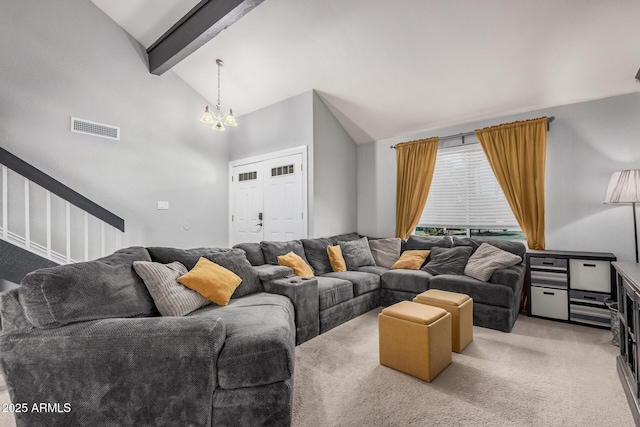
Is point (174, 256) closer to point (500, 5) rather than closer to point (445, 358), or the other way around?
point (445, 358)

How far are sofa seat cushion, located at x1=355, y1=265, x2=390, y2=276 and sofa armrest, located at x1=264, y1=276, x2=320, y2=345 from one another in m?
1.25

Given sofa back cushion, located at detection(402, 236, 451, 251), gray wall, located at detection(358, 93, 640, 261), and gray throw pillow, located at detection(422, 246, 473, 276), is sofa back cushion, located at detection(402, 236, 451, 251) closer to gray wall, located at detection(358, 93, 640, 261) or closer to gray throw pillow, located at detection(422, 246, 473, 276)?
gray throw pillow, located at detection(422, 246, 473, 276)

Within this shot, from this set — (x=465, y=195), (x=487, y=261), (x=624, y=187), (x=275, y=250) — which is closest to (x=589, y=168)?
(x=624, y=187)

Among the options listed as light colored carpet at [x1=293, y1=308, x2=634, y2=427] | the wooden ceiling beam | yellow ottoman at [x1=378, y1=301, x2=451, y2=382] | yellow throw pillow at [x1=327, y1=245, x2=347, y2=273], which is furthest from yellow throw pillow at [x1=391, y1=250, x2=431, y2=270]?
the wooden ceiling beam

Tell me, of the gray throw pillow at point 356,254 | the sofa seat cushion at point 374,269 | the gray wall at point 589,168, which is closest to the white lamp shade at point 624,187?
the gray wall at point 589,168

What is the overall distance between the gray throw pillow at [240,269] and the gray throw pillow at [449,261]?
6.90 feet

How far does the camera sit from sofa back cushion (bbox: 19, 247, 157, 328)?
1.38 metres

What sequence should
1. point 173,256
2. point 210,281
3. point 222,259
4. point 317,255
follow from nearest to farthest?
1. point 210,281
2. point 173,256
3. point 222,259
4. point 317,255

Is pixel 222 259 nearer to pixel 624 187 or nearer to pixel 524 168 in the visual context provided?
pixel 524 168

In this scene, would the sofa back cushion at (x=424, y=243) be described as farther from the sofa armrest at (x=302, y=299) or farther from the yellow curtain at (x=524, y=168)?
the sofa armrest at (x=302, y=299)

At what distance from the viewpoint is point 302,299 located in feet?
8.61

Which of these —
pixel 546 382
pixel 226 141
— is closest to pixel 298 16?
pixel 226 141

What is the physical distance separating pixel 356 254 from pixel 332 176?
1.29 metres

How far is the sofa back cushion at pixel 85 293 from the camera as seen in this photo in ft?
4.52
